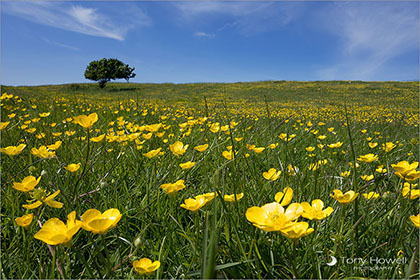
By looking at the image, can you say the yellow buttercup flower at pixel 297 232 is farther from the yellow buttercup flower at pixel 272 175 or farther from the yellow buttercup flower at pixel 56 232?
the yellow buttercup flower at pixel 56 232

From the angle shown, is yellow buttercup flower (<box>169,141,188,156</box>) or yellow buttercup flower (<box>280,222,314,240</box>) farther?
yellow buttercup flower (<box>169,141,188,156</box>)

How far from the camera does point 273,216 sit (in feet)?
2.22

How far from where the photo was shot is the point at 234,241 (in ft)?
3.22

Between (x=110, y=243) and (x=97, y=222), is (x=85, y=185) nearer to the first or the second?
(x=110, y=243)

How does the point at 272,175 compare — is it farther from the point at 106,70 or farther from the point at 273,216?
the point at 106,70

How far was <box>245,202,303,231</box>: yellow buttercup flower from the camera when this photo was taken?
0.64 metres

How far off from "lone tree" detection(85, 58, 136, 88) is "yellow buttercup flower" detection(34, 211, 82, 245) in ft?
131

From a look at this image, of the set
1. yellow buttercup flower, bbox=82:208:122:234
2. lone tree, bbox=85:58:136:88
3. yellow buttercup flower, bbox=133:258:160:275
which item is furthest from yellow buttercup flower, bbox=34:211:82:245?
lone tree, bbox=85:58:136:88

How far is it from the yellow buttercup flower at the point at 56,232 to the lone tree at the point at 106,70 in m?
39.8

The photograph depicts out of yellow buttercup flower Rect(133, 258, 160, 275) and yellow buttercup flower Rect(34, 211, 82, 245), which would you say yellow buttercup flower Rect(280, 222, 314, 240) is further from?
yellow buttercup flower Rect(34, 211, 82, 245)

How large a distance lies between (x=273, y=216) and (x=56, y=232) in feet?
2.03

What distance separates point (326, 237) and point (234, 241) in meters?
0.38

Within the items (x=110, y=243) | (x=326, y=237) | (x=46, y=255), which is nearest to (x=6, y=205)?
(x=46, y=255)

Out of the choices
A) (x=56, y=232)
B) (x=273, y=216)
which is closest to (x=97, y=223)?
(x=56, y=232)
